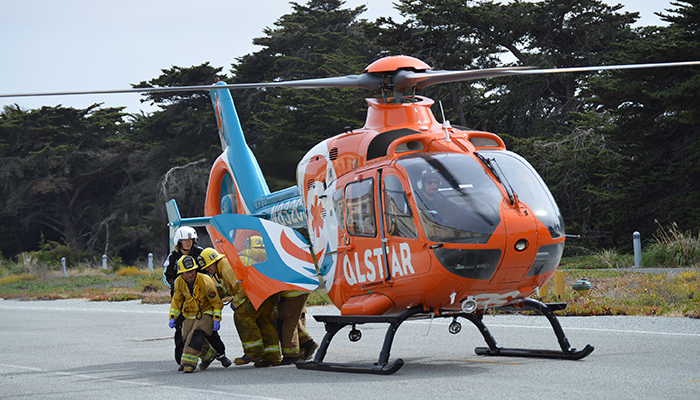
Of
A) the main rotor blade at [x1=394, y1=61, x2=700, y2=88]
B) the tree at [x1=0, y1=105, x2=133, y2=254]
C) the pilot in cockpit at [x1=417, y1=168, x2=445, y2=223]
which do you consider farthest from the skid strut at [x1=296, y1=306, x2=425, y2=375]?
the tree at [x1=0, y1=105, x2=133, y2=254]

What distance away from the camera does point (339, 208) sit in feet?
30.5

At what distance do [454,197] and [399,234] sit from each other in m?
0.76

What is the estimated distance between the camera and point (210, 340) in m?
9.78

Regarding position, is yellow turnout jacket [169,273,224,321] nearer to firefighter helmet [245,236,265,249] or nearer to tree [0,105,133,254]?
firefighter helmet [245,236,265,249]

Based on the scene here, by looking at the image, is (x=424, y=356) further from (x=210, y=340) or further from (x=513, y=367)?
(x=210, y=340)

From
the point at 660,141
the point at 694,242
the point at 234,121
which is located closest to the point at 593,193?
the point at 660,141

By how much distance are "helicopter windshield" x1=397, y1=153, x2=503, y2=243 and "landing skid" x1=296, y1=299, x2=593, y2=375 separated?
1.05 metres

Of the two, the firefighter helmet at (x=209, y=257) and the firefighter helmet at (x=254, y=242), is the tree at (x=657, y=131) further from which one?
the firefighter helmet at (x=209, y=257)

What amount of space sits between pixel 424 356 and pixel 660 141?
17466 millimetres

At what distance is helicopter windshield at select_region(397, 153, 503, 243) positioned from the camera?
7750 millimetres

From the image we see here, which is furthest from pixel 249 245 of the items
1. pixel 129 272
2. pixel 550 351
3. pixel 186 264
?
pixel 129 272

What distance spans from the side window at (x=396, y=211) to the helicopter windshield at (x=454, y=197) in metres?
0.16

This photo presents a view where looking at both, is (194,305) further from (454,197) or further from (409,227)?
(454,197)

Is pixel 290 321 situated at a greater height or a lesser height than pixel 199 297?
lesser
